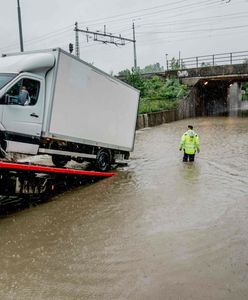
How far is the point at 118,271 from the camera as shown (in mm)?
5598

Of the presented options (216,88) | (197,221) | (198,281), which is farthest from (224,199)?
(216,88)

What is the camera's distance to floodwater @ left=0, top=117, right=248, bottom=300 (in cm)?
511

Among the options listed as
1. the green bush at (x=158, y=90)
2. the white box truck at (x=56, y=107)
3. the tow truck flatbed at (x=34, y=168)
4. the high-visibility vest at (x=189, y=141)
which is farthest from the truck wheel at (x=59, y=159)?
the green bush at (x=158, y=90)

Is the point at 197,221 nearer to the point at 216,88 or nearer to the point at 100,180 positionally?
the point at 100,180

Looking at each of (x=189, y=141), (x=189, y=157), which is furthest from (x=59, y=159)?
(x=189, y=157)

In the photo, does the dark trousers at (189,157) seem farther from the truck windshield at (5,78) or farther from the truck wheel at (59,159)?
the truck windshield at (5,78)

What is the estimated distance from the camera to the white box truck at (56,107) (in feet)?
29.0

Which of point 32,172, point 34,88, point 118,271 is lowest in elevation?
point 118,271

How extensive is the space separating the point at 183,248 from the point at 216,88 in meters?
41.7

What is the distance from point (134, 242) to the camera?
22.0ft

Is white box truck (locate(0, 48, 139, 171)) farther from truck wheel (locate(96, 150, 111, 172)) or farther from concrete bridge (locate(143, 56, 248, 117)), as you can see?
concrete bridge (locate(143, 56, 248, 117))

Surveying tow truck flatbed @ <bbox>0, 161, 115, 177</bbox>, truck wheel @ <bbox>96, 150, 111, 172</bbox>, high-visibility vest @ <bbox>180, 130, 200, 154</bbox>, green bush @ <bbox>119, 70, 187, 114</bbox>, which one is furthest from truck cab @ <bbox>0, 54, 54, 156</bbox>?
green bush @ <bbox>119, 70, 187, 114</bbox>

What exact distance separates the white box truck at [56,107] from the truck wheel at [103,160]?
31 mm

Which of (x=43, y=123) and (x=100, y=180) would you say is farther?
(x=100, y=180)
